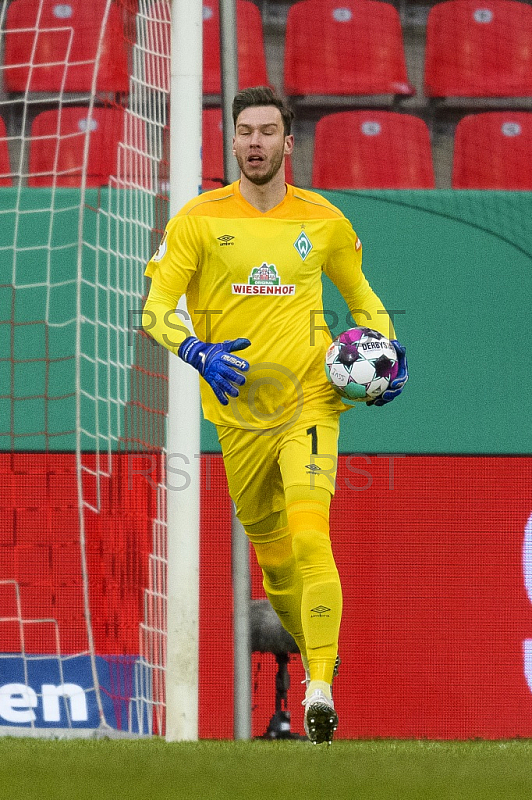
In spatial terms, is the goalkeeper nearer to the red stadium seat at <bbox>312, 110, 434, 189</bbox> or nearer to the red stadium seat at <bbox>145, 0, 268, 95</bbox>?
the red stadium seat at <bbox>312, 110, 434, 189</bbox>

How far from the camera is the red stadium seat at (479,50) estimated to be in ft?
26.3

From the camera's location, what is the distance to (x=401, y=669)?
611 centimetres

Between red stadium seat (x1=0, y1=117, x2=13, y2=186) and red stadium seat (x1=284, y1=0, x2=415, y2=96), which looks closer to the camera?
red stadium seat (x1=0, y1=117, x2=13, y2=186)

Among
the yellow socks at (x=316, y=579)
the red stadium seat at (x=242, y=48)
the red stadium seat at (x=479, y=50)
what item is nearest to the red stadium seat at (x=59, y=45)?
the red stadium seat at (x=242, y=48)

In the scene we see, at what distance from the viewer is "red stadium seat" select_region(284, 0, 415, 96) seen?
7.94 m

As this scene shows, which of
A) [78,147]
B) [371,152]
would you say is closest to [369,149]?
[371,152]

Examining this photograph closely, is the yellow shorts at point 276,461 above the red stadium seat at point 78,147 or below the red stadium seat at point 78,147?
below

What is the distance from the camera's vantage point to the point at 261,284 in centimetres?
438

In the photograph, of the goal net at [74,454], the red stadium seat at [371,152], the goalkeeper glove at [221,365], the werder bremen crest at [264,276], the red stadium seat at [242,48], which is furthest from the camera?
the red stadium seat at [242,48]

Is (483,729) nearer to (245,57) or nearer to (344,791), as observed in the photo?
(344,791)

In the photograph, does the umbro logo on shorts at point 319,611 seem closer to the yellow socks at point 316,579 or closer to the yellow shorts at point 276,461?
the yellow socks at point 316,579

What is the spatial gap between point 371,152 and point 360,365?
348 cm

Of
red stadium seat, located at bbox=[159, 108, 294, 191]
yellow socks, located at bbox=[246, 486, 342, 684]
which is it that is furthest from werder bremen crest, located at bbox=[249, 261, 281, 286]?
red stadium seat, located at bbox=[159, 108, 294, 191]

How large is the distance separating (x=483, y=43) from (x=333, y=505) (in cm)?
362
